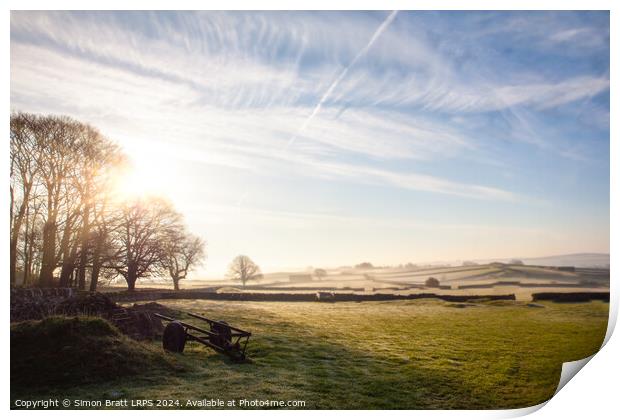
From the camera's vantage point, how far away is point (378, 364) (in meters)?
10.3

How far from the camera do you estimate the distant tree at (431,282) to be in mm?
30297

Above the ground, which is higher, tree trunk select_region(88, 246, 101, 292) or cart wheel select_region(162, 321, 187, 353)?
tree trunk select_region(88, 246, 101, 292)

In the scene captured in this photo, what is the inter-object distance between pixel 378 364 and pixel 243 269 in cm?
674

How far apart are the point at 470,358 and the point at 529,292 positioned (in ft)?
32.5

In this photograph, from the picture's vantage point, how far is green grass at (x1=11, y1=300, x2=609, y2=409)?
8.65 m

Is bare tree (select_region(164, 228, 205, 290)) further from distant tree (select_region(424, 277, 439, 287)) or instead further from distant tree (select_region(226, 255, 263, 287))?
distant tree (select_region(424, 277, 439, 287))

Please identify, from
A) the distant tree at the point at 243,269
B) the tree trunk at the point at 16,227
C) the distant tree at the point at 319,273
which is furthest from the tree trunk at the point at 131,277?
the distant tree at the point at 319,273

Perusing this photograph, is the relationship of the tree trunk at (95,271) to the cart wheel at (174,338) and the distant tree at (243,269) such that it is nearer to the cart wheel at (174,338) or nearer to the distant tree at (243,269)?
the cart wheel at (174,338)

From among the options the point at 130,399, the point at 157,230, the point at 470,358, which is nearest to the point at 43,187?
the point at 157,230

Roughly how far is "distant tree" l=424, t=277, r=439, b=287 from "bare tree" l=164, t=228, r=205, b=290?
2209cm

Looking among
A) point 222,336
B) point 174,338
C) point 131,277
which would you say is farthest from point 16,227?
point 222,336

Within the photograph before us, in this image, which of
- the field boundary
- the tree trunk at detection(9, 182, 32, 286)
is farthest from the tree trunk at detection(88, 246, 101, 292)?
the tree trunk at detection(9, 182, 32, 286)

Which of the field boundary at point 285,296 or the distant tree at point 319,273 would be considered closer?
the field boundary at point 285,296

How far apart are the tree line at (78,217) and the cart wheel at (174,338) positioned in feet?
8.44
